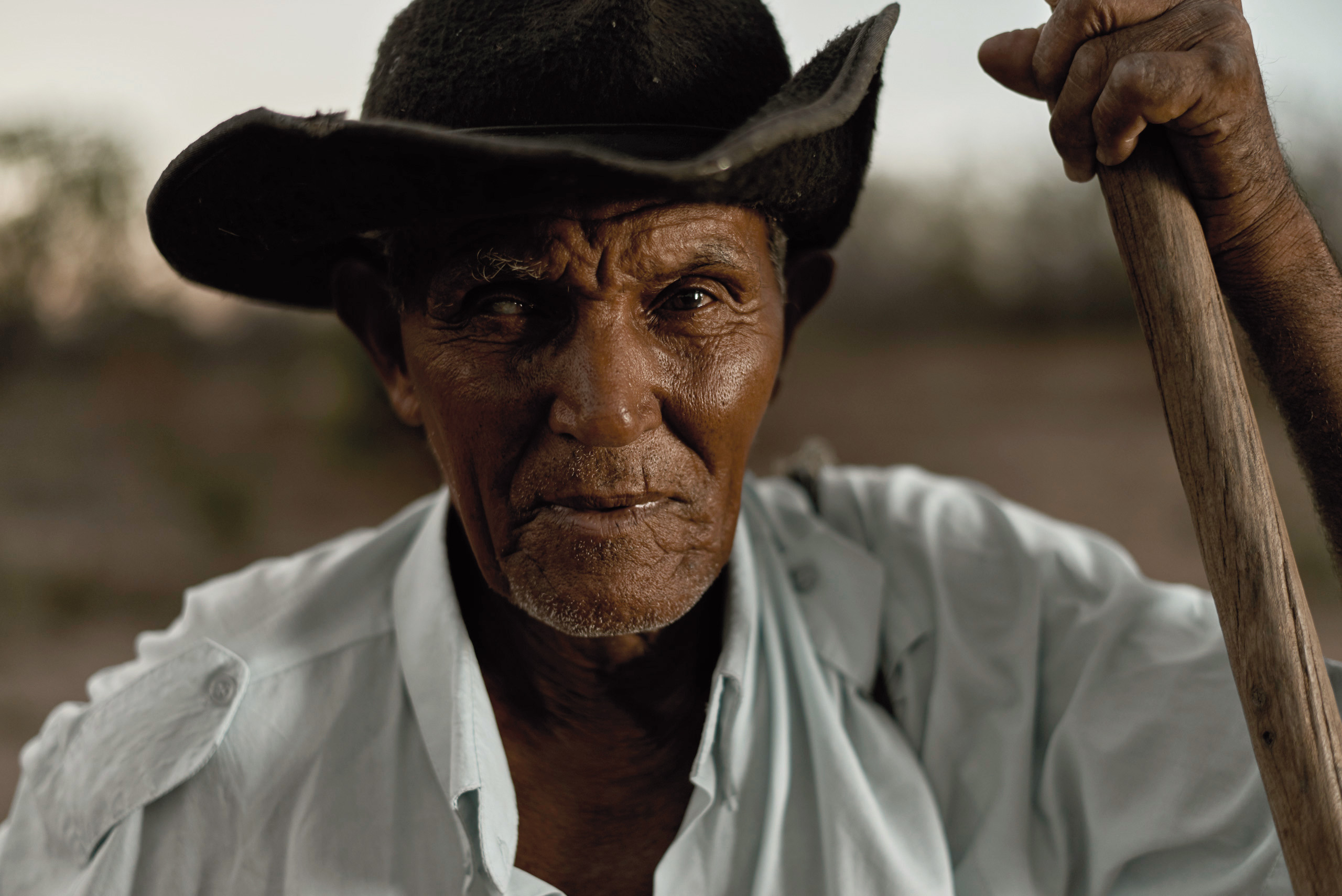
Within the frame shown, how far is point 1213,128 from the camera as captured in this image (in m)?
1.19

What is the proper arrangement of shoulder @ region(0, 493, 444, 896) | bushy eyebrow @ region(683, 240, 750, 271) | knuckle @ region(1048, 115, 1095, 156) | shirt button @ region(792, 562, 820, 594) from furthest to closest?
1. shirt button @ region(792, 562, 820, 594)
2. shoulder @ region(0, 493, 444, 896)
3. bushy eyebrow @ region(683, 240, 750, 271)
4. knuckle @ region(1048, 115, 1095, 156)

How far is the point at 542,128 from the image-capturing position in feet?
4.17

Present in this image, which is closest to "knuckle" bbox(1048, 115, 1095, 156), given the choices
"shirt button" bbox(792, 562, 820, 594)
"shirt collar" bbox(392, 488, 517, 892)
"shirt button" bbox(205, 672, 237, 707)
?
"shirt button" bbox(792, 562, 820, 594)

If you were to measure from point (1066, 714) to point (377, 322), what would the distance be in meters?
1.36

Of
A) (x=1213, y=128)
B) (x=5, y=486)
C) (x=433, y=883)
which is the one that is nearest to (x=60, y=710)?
(x=433, y=883)

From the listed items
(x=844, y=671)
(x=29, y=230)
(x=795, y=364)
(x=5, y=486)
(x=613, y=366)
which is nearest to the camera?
(x=613, y=366)

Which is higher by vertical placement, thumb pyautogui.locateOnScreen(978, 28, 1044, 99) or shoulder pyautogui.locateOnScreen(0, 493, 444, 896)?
thumb pyautogui.locateOnScreen(978, 28, 1044, 99)

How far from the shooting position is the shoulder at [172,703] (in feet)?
4.81

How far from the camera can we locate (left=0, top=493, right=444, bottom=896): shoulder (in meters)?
1.47

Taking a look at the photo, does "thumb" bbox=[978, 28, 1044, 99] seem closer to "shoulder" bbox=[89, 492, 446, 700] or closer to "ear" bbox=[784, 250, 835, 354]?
"ear" bbox=[784, 250, 835, 354]

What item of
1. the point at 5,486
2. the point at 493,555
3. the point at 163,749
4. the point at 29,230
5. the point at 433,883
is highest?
the point at 29,230

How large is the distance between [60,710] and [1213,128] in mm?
2039

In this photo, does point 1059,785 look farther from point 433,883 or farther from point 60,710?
point 60,710

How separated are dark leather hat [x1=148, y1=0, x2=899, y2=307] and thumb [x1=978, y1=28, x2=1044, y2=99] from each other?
0.15 meters
